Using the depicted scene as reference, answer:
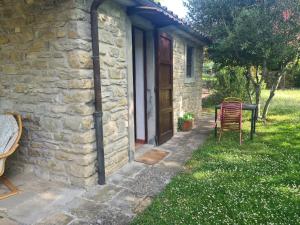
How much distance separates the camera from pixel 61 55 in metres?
3.27

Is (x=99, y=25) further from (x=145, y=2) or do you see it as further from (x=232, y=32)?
(x=232, y=32)

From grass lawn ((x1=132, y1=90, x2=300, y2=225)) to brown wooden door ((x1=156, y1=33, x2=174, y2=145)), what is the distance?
38.0 inches

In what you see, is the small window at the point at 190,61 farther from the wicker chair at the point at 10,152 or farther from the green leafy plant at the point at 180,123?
the wicker chair at the point at 10,152

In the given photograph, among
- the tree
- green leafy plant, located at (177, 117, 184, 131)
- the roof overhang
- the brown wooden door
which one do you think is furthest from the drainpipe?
the tree

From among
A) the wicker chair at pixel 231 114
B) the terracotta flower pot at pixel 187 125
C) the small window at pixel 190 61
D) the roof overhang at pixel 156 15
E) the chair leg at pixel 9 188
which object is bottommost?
the chair leg at pixel 9 188

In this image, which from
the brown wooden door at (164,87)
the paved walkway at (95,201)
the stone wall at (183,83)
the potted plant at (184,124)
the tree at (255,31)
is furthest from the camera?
the potted plant at (184,124)

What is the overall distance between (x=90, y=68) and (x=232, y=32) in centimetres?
Result: 486

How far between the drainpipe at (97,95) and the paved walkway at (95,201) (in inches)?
11.6

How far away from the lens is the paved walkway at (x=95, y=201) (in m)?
2.74

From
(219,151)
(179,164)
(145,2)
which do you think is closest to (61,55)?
(145,2)

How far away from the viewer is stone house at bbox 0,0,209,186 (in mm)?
3240

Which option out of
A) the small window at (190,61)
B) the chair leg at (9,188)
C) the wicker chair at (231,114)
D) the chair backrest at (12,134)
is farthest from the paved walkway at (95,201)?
Result: the small window at (190,61)

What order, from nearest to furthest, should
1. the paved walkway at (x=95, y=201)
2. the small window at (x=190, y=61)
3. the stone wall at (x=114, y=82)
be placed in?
the paved walkway at (x=95, y=201), the stone wall at (x=114, y=82), the small window at (x=190, y=61)

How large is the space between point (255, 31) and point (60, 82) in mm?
5131
